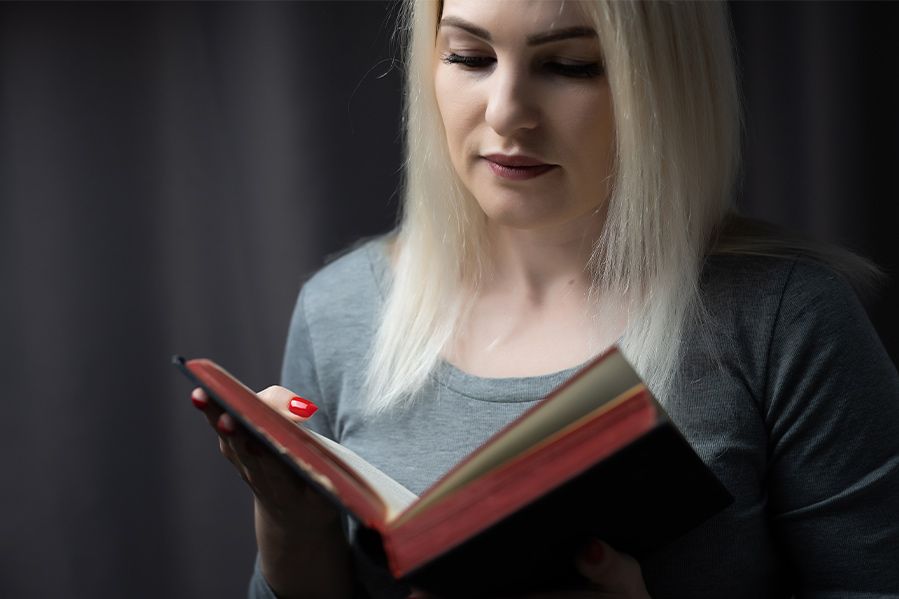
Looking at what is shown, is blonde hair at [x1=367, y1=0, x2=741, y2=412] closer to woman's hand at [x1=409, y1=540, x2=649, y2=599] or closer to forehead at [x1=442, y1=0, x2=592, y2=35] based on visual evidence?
forehead at [x1=442, y1=0, x2=592, y2=35]

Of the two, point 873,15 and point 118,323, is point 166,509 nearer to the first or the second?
point 118,323

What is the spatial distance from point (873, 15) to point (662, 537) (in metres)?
0.99

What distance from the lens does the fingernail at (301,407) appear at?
1.04 m

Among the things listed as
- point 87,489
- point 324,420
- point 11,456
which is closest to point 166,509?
point 87,489

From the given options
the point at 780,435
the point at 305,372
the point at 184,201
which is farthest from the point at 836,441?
A: the point at 184,201

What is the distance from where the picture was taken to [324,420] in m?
1.32

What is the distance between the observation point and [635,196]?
3.64 feet

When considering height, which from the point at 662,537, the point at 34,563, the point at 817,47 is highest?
the point at 817,47

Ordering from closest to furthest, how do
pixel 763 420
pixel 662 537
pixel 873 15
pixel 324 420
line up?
1. pixel 662 537
2. pixel 763 420
3. pixel 324 420
4. pixel 873 15

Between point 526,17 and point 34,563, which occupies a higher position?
point 526,17

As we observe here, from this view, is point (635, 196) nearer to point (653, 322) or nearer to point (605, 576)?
point (653, 322)

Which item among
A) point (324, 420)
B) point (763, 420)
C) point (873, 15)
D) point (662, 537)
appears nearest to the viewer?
point (662, 537)

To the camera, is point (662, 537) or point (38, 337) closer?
point (662, 537)

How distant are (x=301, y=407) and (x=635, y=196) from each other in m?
0.42
